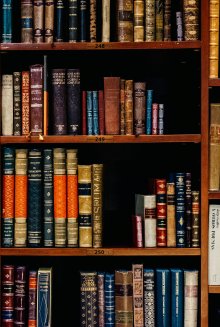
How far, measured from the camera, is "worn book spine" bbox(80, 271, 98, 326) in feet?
7.03

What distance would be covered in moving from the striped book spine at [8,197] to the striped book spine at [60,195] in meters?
0.15

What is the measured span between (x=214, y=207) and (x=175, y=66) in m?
0.64

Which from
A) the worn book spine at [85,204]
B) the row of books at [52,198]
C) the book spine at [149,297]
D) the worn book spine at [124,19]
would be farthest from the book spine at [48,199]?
the worn book spine at [124,19]

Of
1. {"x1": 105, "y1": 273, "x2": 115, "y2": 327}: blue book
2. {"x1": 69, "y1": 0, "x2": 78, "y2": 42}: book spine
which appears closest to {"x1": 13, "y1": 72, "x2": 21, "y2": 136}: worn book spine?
{"x1": 69, "y1": 0, "x2": 78, "y2": 42}: book spine

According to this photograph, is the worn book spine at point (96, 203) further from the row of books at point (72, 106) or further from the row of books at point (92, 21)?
the row of books at point (92, 21)

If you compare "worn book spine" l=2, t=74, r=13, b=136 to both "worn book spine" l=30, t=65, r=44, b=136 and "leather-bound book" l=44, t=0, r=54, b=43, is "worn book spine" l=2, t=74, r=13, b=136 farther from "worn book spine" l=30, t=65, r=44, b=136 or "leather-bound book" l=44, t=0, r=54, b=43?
"leather-bound book" l=44, t=0, r=54, b=43

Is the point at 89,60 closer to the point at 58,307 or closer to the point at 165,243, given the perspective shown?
the point at 165,243

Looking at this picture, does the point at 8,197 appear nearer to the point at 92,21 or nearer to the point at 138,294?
the point at 138,294

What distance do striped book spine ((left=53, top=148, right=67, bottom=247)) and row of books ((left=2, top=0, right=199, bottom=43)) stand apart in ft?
1.35

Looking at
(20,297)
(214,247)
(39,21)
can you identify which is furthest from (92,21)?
(20,297)

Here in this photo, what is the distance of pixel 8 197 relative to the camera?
84.4 inches

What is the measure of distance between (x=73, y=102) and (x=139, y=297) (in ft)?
2.36

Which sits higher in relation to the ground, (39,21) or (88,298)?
(39,21)

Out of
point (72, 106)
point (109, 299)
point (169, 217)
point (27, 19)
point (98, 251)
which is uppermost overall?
point (27, 19)
